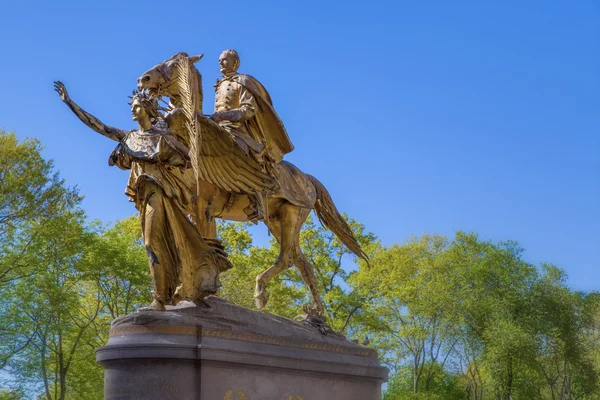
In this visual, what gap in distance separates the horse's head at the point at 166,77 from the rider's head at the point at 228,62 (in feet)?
3.93

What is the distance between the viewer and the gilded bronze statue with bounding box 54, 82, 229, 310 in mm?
9539

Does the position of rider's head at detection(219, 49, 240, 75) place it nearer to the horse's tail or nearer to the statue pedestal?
the horse's tail

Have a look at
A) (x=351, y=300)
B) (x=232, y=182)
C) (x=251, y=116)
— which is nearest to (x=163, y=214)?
(x=232, y=182)

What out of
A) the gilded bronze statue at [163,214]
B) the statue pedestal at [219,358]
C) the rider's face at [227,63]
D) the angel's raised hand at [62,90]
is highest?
the rider's face at [227,63]

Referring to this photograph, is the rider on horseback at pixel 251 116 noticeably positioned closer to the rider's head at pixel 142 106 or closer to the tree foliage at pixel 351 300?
the rider's head at pixel 142 106

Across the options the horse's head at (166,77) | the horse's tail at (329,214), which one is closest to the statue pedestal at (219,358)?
the horse's tail at (329,214)

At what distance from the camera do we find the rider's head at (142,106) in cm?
996

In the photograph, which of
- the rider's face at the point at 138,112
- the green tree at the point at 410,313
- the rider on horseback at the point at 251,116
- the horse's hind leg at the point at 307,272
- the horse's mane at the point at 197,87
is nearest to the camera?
the rider's face at the point at 138,112

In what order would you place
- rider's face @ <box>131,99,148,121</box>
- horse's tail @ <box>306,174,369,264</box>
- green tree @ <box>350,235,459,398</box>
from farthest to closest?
green tree @ <box>350,235,459,398</box> < horse's tail @ <box>306,174,369,264</box> < rider's face @ <box>131,99,148,121</box>

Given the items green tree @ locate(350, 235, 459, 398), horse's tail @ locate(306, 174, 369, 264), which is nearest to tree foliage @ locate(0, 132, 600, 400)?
green tree @ locate(350, 235, 459, 398)

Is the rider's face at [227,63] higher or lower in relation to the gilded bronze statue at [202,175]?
higher

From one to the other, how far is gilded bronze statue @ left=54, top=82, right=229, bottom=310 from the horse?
0.54 meters

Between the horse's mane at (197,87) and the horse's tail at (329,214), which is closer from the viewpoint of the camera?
the horse's mane at (197,87)

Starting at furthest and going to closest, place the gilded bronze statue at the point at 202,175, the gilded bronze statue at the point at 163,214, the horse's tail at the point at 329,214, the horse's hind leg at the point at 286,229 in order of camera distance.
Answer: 1. the horse's tail at the point at 329,214
2. the horse's hind leg at the point at 286,229
3. the gilded bronze statue at the point at 202,175
4. the gilded bronze statue at the point at 163,214
